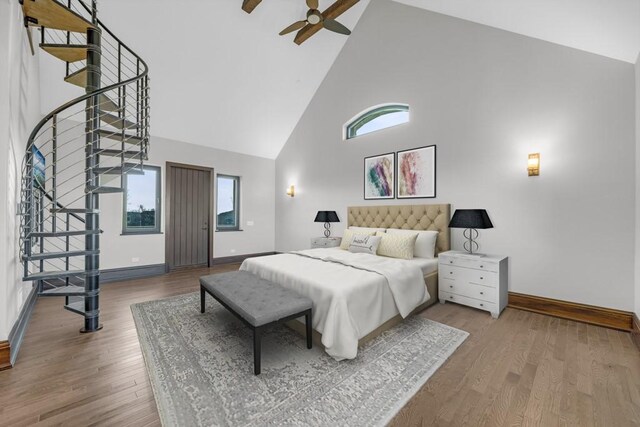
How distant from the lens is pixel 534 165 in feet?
10.0

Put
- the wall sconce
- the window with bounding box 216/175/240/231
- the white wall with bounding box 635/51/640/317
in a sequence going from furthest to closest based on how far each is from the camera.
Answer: the window with bounding box 216/175/240/231 → the wall sconce → the white wall with bounding box 635/51/640/317

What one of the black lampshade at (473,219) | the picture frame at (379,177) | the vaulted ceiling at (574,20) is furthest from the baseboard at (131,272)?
the vaulted ceiling at (574,20)

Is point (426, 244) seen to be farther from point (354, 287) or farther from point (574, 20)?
point (574, 20)

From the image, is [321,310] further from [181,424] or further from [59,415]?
[59,415]

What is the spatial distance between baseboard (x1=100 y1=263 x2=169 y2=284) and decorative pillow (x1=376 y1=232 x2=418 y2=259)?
4.21 m

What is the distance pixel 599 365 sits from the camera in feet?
6.63

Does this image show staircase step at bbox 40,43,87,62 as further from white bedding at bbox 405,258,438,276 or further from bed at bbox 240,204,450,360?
white bedding at bbox 405,258,438,276

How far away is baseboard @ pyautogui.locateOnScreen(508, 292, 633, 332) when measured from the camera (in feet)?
8.57

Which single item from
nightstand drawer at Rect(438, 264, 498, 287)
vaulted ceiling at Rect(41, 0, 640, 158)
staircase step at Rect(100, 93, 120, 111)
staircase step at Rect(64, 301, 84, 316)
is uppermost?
vaulted ceiling at Rect(41, 0, 640, 158)

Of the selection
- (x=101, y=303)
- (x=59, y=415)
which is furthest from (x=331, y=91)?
(x=59, y=415)

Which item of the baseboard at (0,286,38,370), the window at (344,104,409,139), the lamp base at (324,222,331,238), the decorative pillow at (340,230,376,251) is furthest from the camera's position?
the lamp base at (324,222,331,238)

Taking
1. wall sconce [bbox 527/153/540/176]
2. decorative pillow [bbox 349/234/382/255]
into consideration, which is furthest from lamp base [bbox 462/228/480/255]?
decorative pillow [bbox 349/234/382/255]

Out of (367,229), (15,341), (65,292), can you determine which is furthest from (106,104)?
(367,229)

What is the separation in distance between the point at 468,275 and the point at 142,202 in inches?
221
